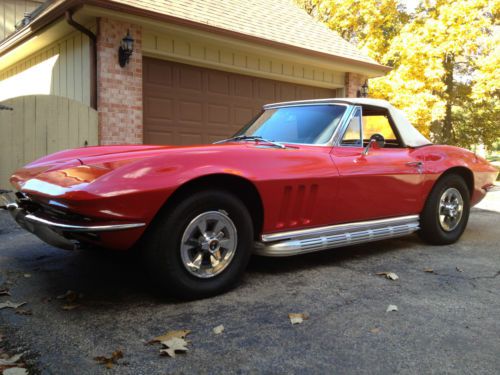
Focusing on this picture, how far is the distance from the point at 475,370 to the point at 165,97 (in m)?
7.17

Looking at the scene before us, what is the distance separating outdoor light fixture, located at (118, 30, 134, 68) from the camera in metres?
7.28

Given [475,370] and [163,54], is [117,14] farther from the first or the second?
[475,370]

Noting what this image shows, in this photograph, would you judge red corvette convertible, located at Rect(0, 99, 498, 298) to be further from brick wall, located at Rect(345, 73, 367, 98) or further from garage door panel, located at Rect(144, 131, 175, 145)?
brick wall, located at Rect(345, 73, 367, 98)

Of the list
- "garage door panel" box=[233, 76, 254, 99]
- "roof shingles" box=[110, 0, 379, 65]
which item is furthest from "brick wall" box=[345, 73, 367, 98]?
"garage door panel" box=[233, 76, 254, 99]

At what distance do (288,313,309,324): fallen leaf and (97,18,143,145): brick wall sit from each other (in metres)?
5.66

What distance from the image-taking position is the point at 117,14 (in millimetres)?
7141

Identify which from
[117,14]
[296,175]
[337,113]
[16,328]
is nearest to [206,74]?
[117,14]

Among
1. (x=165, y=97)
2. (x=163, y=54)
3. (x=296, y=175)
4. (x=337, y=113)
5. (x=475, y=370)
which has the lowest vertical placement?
(x=475, y=370)

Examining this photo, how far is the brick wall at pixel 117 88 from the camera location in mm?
7352

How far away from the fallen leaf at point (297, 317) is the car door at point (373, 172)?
3.66 ft

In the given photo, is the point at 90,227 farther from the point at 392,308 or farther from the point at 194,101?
the point at 194,101

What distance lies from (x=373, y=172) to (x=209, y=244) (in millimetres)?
1696

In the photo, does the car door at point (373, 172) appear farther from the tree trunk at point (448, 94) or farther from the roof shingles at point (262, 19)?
the tree trunk at point (448, 94)

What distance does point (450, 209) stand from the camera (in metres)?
4.65
